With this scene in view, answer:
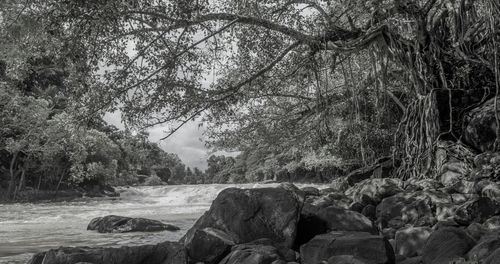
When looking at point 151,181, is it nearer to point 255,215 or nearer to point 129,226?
point 129,226

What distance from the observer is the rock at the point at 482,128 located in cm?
773

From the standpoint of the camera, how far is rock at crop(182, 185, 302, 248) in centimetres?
535

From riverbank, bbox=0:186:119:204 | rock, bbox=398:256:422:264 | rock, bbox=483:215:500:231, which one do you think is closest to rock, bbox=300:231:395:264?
rock, bbox=398:256:422:264

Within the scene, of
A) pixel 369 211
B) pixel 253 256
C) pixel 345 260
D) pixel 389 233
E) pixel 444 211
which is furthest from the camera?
pixel 369 211

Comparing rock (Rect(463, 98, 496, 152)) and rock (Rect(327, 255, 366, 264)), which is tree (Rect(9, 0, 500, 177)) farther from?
rock (Rect(327, 255, 366, 264))

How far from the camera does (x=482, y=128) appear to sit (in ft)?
25.9

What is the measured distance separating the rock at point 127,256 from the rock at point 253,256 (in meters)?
0.61

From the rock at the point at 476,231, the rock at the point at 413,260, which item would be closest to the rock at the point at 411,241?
the rock at the point at 413,260

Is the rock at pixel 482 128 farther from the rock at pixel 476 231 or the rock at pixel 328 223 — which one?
the rock at pixel 328 223

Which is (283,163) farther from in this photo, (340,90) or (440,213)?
(440,213)

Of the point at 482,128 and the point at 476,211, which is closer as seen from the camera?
the point at 476,211

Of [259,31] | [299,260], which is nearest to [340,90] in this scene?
[259,31]

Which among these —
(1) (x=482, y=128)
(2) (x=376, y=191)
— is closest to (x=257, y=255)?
(2) (x=376, y=191)

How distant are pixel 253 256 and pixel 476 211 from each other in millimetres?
2916
